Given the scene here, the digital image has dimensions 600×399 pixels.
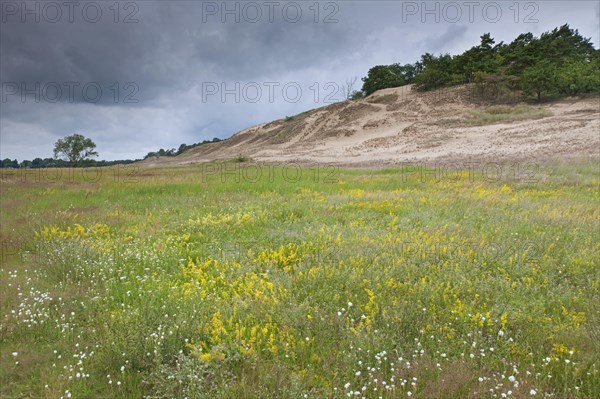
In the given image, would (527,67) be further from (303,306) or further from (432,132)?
(303,306)

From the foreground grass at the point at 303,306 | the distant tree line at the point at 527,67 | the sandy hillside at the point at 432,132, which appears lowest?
the foreground grass at the point at 303,306

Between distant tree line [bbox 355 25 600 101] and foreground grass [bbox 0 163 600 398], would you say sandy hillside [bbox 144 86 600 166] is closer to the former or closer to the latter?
distant tree line [bbox 355 25 600 101]

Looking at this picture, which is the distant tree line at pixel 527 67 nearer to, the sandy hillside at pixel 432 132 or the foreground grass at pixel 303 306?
the sandy hillside at pixel 432 132

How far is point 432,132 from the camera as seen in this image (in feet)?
139

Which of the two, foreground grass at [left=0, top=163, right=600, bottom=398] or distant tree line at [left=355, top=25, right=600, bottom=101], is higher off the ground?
distant tree line at [left=355, top=25, right=600, bottom=101]

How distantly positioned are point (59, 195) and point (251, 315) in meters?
14.1

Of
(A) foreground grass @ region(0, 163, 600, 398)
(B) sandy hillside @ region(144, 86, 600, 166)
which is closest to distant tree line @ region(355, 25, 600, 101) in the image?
(B) sandy hillside @ region(144, 86, 600, 166)

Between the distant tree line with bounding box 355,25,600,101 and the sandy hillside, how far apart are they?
2.77 m

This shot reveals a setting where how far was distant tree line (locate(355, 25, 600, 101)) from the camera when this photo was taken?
44.6 m

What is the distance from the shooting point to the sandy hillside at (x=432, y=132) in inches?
1088

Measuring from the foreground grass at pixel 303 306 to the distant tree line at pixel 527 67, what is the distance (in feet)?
153

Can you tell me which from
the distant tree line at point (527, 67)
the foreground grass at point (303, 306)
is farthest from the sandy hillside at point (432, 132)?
the foreground grass at point (303, 306)

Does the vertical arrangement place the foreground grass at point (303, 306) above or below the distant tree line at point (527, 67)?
below

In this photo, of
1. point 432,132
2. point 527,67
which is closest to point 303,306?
point 432,132
